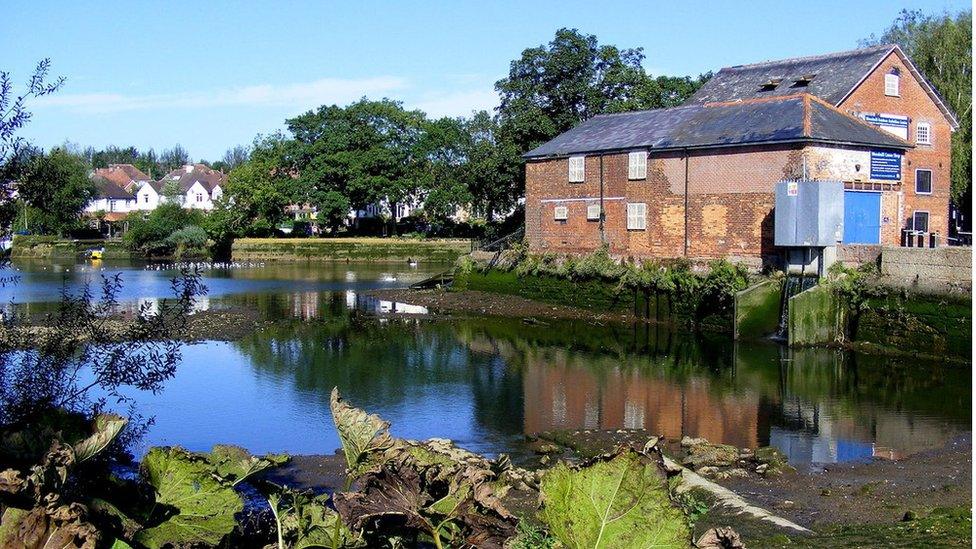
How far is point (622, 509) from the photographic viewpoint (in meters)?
3.47

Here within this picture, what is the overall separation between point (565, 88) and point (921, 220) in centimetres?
2033

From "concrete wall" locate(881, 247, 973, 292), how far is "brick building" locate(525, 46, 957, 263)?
139 inches

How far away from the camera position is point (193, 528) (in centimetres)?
443

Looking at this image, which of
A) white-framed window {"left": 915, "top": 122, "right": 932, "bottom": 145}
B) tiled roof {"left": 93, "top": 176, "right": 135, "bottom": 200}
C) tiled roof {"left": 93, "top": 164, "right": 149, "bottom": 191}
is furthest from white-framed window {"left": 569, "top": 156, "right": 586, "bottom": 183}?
tiled roof {"left": 93, "top": 164, "right": 149, "bottom": 191}

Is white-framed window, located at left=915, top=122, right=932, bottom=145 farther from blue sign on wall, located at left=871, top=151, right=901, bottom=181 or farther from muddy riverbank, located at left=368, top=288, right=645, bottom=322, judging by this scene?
muddy riverbank, located at left=368, top=288, right=645, bottom=322

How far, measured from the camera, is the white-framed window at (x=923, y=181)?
135 feet

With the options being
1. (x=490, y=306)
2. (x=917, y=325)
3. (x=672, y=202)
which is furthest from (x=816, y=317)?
(x=490, y=306)

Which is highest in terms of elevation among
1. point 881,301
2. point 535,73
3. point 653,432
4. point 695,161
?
point 535,73

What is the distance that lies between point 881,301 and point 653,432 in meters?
13.1

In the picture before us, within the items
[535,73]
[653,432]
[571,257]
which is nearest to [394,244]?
[535,73]

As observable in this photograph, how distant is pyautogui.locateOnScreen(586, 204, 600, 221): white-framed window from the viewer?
4222 cm

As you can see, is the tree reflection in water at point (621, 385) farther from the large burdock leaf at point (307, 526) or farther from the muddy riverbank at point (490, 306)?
the large burdock leaf at point (307, 526)

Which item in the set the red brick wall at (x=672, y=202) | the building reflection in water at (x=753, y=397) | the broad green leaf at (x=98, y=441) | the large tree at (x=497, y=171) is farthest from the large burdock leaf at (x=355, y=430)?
the large tree at (x=497, y=171)

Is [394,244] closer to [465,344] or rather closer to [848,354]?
[465,344]
